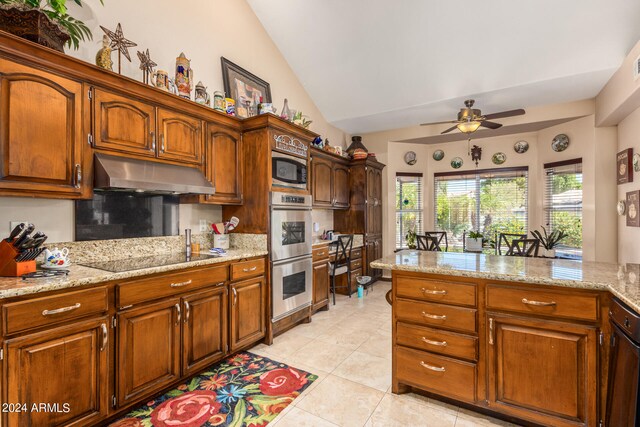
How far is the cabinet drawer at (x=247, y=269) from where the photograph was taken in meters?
2.72

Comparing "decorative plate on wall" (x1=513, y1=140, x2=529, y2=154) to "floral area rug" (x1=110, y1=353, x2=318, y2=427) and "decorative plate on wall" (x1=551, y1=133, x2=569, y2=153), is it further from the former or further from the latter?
"floral area rug" (x1=110, y1=353, x2=318, y2=427)

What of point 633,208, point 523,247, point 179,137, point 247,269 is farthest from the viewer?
point 523,247

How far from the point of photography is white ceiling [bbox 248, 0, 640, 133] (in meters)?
3.13

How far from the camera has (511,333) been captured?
1.78 m

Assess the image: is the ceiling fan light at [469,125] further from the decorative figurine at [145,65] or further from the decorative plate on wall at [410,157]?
the decorative figurine at [145,65]

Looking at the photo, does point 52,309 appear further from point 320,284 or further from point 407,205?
point 407,205

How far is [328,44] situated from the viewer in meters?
4.11

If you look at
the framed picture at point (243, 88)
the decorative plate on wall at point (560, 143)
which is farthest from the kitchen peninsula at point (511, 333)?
the decorative plate on wall at point (560, 143)

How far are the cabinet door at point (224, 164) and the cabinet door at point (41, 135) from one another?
101 cm

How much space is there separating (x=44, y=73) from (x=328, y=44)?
328cm

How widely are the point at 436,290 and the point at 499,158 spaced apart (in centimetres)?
476

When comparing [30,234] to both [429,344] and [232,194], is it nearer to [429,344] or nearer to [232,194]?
[232,194]

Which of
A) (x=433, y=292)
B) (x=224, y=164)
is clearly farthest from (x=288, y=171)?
(x=433, y=292)

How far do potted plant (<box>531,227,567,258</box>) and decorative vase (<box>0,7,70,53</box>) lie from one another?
5938 millimetres
